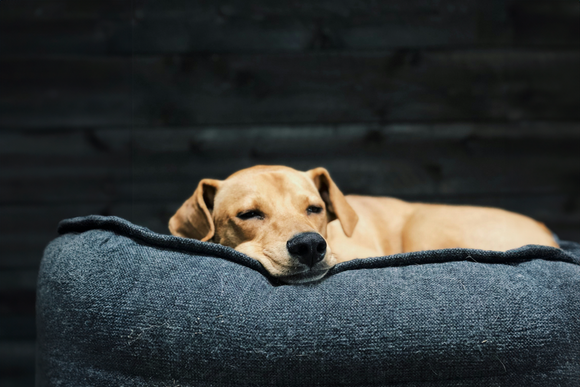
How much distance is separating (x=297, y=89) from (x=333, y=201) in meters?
1.14

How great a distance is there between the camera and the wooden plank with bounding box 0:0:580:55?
2.67 m

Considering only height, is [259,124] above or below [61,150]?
above

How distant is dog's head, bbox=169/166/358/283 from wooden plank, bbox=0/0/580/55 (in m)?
1.23

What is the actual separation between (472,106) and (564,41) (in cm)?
76

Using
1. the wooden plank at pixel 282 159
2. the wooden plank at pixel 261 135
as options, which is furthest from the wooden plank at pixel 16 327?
the wooden plank at pixel 261 135

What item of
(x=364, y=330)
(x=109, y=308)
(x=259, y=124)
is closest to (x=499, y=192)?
(x=259, y=124)

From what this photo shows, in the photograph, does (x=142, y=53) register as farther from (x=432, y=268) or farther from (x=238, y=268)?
(x=432, y=268)

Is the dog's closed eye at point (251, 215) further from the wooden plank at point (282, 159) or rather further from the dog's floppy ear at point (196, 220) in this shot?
the wooden plank at point (282, 159)

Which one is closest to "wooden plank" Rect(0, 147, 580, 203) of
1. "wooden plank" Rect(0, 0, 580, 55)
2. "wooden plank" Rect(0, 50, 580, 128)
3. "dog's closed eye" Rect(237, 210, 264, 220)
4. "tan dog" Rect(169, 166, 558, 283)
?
"wooden plank" Rect(0, 50, 580, 128)

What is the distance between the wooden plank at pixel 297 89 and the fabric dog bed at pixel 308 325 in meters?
1.68

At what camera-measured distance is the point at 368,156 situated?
282cm

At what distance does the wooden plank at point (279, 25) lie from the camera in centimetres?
267

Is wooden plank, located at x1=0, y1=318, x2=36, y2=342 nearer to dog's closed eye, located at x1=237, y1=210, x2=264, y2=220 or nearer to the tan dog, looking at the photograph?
the tan dog

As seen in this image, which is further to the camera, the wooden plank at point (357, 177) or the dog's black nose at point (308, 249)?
the wooden plank at point (357, 177)
